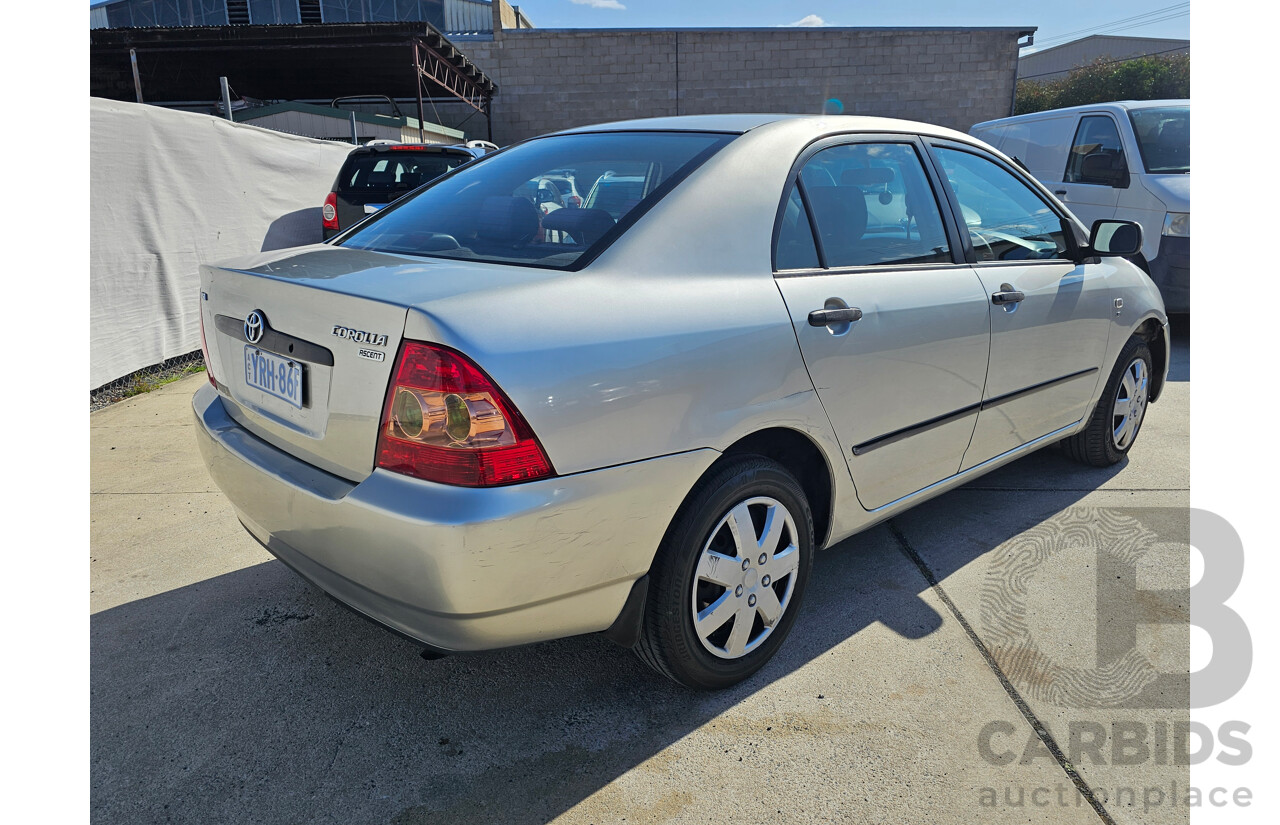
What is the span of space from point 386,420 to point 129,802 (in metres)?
1.15

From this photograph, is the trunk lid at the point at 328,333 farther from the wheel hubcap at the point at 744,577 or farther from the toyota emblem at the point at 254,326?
the wheel hubcap at the point at 744,577

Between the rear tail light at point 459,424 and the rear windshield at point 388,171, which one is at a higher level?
the rear windshield at point 388,171

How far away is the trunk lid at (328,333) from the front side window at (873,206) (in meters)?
1.02

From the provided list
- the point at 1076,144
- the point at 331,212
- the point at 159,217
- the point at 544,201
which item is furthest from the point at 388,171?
the point at 1076,144

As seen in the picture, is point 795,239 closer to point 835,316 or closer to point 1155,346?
point 835,316

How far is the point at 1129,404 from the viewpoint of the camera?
404 cm

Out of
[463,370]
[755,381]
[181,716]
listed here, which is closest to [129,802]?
[181,716]

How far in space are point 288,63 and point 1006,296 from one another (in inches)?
1023

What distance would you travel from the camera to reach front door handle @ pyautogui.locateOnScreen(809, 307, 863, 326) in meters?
2.28

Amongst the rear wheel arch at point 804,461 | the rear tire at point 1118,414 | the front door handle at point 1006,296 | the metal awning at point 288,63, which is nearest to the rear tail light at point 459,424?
the rear wheel arch at point 804,461

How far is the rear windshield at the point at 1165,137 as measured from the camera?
7.02m

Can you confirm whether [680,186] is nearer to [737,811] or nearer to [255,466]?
[255,466]

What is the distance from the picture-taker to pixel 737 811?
1935 millimetres

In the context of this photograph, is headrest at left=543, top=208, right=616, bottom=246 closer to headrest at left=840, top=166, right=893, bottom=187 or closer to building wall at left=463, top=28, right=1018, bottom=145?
headrest at left=840, top=166, right=893, bottom=187
